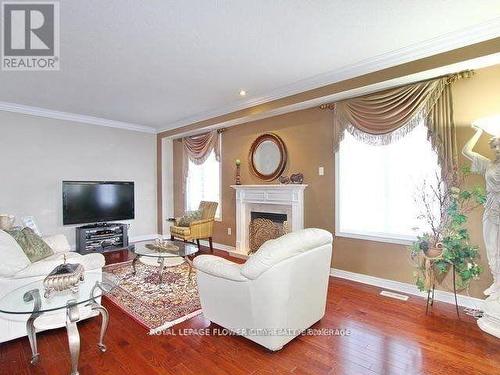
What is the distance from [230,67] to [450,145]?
2.64m

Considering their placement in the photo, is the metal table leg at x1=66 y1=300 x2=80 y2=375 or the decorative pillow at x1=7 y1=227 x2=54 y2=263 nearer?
the metal table leg at x1=66 y1=300 x2=80 y2=375

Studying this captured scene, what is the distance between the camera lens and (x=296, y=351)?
6.98 feet

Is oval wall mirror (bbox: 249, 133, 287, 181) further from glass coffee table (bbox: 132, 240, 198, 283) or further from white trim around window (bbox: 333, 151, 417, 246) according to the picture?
glass coffee table (bbox: 132, 240, 198, 283)

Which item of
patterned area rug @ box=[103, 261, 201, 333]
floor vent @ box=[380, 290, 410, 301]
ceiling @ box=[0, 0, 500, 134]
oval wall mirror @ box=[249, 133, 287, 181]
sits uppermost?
ceiling @ box=[0, 0, 500, 134]

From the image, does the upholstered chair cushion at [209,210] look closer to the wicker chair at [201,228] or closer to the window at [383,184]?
the wicker chair at [201,228]

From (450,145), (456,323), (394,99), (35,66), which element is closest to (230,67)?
(394,99)

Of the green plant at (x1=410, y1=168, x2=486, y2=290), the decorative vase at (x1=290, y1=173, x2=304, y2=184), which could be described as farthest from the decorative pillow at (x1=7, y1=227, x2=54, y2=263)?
the green plant at (x1=410, y1=168, x2=486, y2=290)

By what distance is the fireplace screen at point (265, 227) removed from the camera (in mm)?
4547

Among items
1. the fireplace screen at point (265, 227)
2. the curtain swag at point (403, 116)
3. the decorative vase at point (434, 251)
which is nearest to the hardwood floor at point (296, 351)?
the decorative vase at point (434, 251)

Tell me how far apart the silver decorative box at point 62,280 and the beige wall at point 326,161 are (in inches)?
123

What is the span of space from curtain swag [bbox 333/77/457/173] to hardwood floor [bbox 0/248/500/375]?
1696mm

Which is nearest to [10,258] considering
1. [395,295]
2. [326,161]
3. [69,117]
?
[326,161]

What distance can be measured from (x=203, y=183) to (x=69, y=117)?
2920 mm

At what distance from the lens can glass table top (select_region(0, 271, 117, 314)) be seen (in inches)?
71.2
